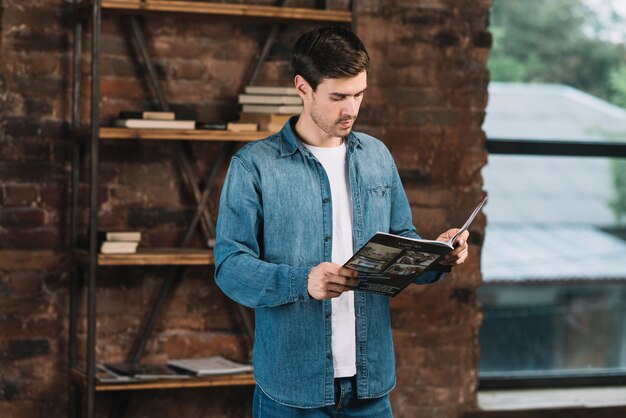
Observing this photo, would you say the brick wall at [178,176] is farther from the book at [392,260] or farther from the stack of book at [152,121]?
the book at [392,260]

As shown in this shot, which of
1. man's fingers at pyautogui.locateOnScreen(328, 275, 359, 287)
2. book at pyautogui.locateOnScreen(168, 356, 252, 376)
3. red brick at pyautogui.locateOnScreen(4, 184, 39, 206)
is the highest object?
red brick at pyautogui.locateOnScreen(4, 184, 39, 206)

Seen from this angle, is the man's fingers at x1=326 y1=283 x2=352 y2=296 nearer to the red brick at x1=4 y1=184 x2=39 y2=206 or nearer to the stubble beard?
the stubble beard

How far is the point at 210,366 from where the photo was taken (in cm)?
362

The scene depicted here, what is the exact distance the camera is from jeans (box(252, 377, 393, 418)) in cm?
240

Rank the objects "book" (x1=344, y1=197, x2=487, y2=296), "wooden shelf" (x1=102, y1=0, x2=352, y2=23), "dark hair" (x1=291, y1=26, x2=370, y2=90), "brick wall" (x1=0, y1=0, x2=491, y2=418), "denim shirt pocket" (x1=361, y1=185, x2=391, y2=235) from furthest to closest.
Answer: "brick wall" (x1=0, y1=0, x2=491, y2=418) → "wooden shelf" (x1=102, y1=0, x2=352, y2=23) → "denim shirt pocket" (x1=361, y1=185, x2=391, y2=235) → "dark hair" (x1=291, y1=26, x2=370, y2=90) → "book" (x1=344, y1=197, x2=487, y2=296)

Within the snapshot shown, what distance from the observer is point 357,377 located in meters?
2.41

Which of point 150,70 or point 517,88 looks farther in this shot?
point 517,88

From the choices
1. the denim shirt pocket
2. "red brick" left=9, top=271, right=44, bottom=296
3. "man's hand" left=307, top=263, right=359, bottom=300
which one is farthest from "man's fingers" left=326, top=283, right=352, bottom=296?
"red brick" left=9, top=271, right=44, bottom=296

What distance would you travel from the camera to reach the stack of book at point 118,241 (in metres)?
3.42

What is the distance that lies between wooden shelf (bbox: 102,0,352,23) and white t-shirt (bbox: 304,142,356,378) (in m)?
1.16

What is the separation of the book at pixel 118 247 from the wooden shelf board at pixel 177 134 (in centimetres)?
37

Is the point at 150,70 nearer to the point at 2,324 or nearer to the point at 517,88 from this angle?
the point at 2,324

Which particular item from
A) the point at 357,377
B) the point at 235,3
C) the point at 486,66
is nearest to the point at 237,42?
the point at 235,3

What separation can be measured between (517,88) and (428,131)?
64 cm
